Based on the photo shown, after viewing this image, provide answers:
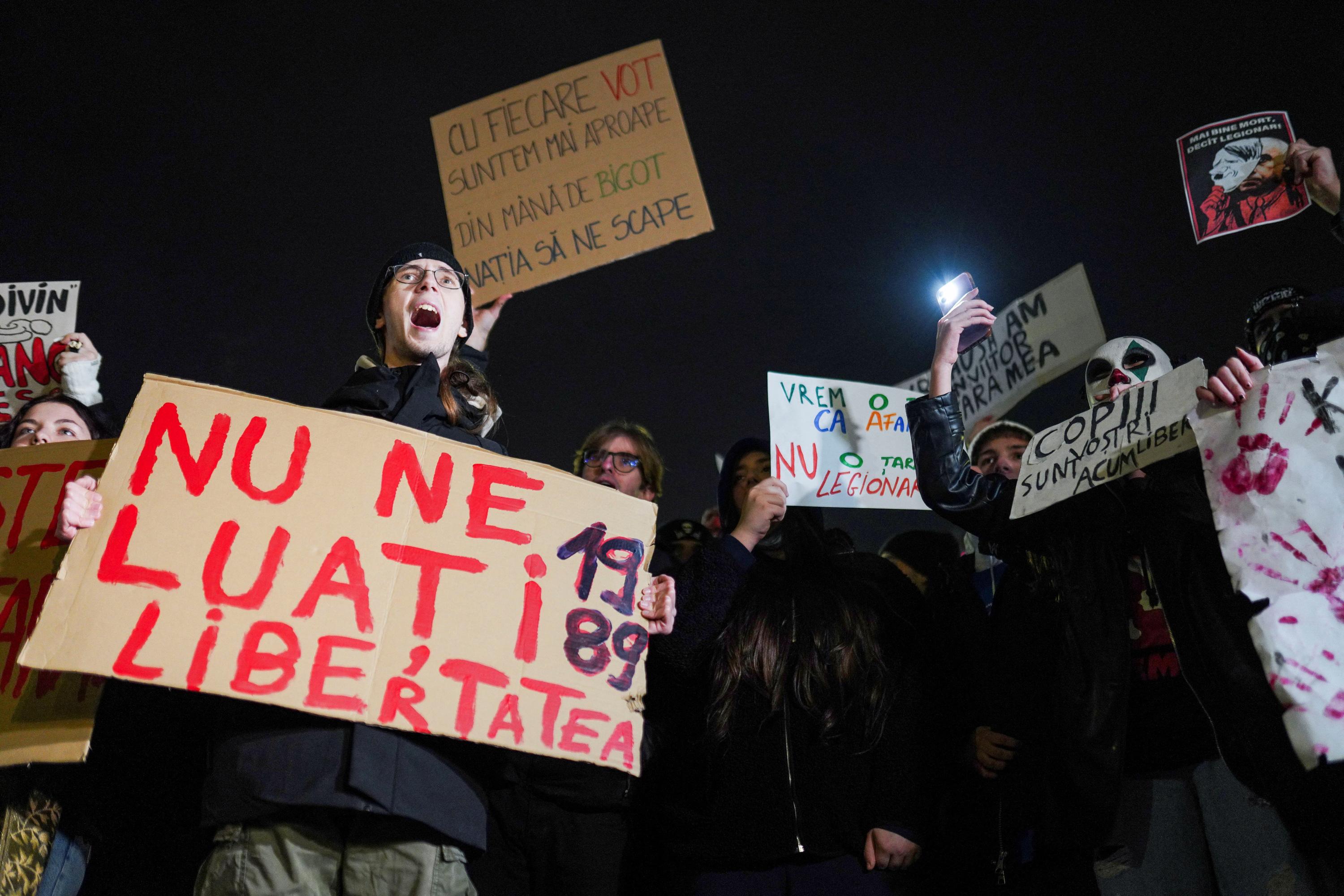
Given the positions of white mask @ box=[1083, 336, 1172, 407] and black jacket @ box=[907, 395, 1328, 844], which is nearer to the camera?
black jacket @ box=[907, 395, 1328, 844]

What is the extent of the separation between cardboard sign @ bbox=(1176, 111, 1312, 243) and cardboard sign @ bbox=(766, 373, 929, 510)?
3.68 ft

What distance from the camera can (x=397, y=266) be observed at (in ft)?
9.26

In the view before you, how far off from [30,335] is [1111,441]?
13.6 feet

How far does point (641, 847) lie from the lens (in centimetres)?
301

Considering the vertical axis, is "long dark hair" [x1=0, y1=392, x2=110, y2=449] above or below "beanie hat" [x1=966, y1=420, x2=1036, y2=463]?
below

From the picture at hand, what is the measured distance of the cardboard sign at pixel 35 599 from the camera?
85.9 inches

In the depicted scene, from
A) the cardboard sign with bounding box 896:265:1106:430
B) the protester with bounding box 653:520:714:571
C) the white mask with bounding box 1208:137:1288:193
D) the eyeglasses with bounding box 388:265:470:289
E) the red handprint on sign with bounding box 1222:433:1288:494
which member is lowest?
the red handprint on sign with bounding box 1222:433:1288:494

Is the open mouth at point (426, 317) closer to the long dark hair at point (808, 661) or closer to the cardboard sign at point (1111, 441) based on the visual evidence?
the long dark hair at point (808, 661)

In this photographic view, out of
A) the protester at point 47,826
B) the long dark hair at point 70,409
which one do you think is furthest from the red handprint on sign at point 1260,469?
the long dark hair at point 70,409

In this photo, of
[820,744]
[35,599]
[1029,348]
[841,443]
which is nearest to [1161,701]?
[820,744]

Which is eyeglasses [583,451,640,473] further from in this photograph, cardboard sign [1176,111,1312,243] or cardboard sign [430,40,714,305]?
cardboard sign [1176,111,1312,243]

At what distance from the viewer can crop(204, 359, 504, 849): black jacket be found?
1.96 metres

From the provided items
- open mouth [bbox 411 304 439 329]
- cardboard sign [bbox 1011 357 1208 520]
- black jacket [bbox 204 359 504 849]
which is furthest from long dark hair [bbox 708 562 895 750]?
open mouth [bbox 411 304 439 329]

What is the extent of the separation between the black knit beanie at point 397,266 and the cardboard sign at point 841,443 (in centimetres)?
127
